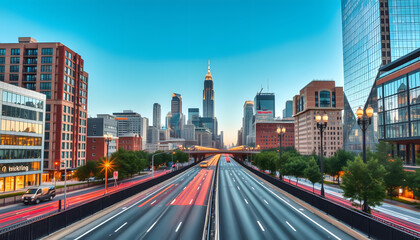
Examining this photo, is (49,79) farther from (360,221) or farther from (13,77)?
(360,221)

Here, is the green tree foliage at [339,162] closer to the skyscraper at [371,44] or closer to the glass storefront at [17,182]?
the skyscraper at [371,44]

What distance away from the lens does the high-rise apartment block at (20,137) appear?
150ft

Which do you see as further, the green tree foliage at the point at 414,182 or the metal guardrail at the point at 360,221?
the green tree foliage at the point at 414,182

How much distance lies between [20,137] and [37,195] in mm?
22990

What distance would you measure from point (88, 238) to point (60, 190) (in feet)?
98.5

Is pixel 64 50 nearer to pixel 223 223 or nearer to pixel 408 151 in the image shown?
pixel 223 223

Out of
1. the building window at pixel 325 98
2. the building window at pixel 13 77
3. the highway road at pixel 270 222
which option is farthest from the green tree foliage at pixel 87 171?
the building window at pixel 325 98

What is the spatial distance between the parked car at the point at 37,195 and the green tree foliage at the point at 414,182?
155 ft

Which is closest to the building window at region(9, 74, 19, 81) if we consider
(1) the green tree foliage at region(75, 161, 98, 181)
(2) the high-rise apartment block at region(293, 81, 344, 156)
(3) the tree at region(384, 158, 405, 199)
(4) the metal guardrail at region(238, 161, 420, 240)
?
(1) the green tree foliage at region(75, 161, 98, 181)

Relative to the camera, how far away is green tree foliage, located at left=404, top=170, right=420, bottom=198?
29781 millimetres

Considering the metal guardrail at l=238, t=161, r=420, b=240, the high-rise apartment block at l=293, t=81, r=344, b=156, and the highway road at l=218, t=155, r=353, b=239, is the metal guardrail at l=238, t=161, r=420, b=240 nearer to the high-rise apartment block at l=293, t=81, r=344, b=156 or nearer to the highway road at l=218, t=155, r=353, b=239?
the highway road at l=218, t=155, r=353, b=239

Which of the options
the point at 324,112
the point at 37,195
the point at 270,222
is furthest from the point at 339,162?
the point at 324,112

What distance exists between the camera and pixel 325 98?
447 ft

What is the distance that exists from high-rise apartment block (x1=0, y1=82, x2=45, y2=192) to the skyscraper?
99210 millimetres
